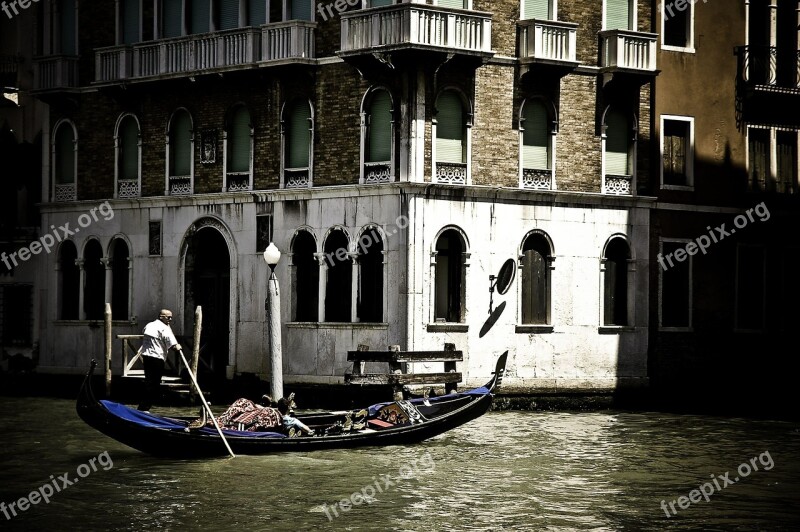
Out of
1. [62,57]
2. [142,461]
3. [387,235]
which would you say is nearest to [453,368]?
[387,235]

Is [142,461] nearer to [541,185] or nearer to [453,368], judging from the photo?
[453,368]

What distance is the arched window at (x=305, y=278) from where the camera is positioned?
27031 millimetres

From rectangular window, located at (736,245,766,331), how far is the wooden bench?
26.5 ft

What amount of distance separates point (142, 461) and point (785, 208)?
16.6 meters

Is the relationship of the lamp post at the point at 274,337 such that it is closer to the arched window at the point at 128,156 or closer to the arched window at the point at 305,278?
the arched window at the point at 305,278

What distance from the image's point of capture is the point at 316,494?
52.9 feet

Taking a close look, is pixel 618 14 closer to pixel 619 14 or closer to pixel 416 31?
pixel 619 14

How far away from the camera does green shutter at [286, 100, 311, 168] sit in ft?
89.2

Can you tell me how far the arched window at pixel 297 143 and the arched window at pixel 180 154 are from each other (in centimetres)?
250

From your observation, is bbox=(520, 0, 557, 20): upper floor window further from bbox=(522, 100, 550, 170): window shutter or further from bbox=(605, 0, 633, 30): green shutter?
bbox=(522, 100, 550, 170): window shutter

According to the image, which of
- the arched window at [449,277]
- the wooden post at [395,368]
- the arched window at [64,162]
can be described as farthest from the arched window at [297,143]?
the arched window at [64,162]

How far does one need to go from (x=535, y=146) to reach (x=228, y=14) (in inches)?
271

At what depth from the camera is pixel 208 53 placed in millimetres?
28000

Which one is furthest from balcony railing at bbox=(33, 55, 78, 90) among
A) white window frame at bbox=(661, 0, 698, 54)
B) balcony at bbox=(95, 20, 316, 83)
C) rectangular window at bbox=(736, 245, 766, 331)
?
rectangular window at bbox=(736, 245, 766, 331)
